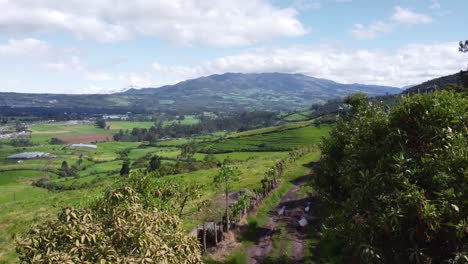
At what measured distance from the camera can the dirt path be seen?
1598 inches

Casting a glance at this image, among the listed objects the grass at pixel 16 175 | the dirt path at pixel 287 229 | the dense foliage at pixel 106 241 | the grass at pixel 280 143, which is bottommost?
the grass at pixel 16 175

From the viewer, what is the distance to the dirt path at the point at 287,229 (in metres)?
40.6

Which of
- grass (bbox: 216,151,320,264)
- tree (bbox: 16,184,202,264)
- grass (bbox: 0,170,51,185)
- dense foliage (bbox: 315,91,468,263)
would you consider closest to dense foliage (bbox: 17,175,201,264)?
tree (bbox: 16,184,202,264)

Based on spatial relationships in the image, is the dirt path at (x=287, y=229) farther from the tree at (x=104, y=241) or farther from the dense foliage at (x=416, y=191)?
the tree at (x=104, y=241)

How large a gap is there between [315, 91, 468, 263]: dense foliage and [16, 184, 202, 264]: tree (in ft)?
26.7

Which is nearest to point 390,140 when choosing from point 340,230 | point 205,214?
point 340,230

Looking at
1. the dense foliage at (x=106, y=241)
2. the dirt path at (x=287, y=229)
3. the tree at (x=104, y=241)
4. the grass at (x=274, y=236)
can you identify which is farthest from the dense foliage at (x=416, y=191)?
the grass at (x=274, y=236)

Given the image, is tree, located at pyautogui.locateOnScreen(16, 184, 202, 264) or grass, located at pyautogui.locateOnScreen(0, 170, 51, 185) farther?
grass, located at pyautogui.locateOnScreen(0, 170, 51, 185)

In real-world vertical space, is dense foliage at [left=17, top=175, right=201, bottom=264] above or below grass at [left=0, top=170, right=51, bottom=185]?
above

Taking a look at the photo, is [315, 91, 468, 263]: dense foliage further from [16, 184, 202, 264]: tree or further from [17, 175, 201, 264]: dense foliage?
[16, 184, 202, 264]: tree

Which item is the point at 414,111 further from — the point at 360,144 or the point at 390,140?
the point at 360,144

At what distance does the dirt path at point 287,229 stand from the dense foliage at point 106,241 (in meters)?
27.6

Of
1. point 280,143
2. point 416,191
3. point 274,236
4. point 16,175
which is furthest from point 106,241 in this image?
point 16,175

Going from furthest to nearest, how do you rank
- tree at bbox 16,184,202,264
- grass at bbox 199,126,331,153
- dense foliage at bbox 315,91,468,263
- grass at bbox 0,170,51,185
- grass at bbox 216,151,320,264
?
grass at bbox 0,170,51,185 < grass at bbox 199,126,331,153 < grass at bbox 216,151,320,264 < dense foliage at bbox 315,91,468,263 < tree at bbox 16,184,202,264
